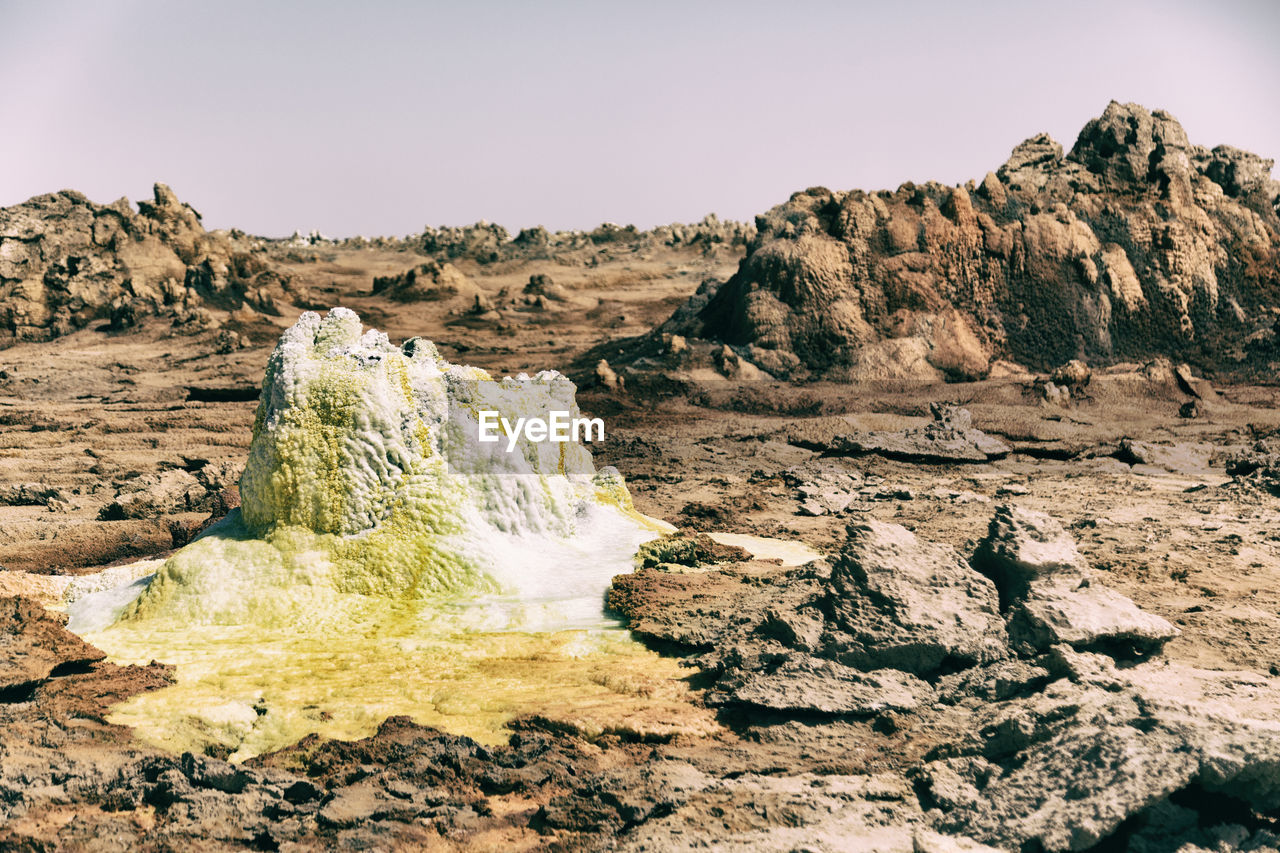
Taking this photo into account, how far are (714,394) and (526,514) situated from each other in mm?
8667

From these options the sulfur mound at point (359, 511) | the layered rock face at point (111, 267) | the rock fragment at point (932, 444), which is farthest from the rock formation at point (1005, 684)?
the layered rock face at point (111, 267)

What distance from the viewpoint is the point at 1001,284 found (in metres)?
16.1

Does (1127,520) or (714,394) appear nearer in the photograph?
(1127,520)

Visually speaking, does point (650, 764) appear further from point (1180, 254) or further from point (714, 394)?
point (1180, 254)

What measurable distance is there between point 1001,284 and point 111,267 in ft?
63.9

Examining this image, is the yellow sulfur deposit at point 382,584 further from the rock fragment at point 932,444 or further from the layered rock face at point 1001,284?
the layered rock face at point 1001,284

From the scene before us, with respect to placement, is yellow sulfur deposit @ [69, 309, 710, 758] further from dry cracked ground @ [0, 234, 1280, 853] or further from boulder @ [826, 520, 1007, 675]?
boulder @ [826, 520, 1007, 675]

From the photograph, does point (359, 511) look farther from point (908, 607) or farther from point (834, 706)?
point (908, 607)

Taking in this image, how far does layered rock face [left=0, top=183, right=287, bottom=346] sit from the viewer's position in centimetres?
2116

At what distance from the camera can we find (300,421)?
5.84 metres

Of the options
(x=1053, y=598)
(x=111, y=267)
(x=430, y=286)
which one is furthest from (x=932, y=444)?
(x=111, y=267)

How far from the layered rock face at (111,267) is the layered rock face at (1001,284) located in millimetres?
12422

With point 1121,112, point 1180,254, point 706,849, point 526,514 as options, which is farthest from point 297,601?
point 1121,112

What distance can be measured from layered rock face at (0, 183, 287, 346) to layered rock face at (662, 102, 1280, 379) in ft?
40.8
